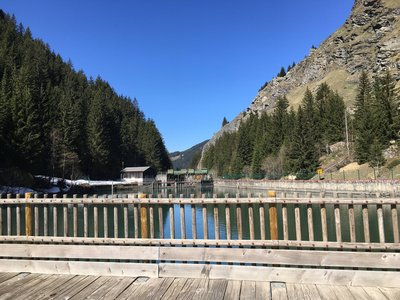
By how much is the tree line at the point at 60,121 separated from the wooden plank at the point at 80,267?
184 ft

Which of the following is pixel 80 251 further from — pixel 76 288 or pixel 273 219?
pixel 273 219

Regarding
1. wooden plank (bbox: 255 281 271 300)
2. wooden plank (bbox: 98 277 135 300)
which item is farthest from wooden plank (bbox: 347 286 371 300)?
wooden plank (bbox: 98 277 135 300)

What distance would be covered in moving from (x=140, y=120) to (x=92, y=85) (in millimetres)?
26330

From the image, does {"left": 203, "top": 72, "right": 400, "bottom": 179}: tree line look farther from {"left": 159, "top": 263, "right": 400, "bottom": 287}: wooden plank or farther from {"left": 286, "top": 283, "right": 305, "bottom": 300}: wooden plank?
{"left": 286, "top": 283, "right": 305, "bottom": 300}: wooden plank

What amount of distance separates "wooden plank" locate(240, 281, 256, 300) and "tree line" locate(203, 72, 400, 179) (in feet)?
160

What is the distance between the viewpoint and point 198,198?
6.70m

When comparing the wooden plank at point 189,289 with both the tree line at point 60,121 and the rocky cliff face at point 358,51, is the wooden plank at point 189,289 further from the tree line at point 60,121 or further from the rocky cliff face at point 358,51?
the rocky cliff face at point 358,51

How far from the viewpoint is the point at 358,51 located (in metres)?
130

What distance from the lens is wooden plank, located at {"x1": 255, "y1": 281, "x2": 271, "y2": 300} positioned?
5262 mm

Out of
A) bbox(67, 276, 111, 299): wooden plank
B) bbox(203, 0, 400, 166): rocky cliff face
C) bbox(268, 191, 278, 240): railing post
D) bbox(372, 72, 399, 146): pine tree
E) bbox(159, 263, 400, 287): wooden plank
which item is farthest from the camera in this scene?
bbox(203, 0, 400, 166): rocky cliff face

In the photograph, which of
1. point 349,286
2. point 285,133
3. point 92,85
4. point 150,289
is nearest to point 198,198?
point 150,289

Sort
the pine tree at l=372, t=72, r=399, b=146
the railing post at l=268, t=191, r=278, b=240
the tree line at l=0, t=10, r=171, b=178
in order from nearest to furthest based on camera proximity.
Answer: the railing post at l=268, t=191, r=278, b=240
the pine tree at l=372, t=72, r=399, b=146
the tree line at l=0, t=10, r=171, b=178

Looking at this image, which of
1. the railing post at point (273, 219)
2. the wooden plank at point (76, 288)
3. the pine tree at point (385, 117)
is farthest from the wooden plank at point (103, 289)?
the pine tree at point (385, 117)

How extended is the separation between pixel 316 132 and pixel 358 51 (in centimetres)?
6674
